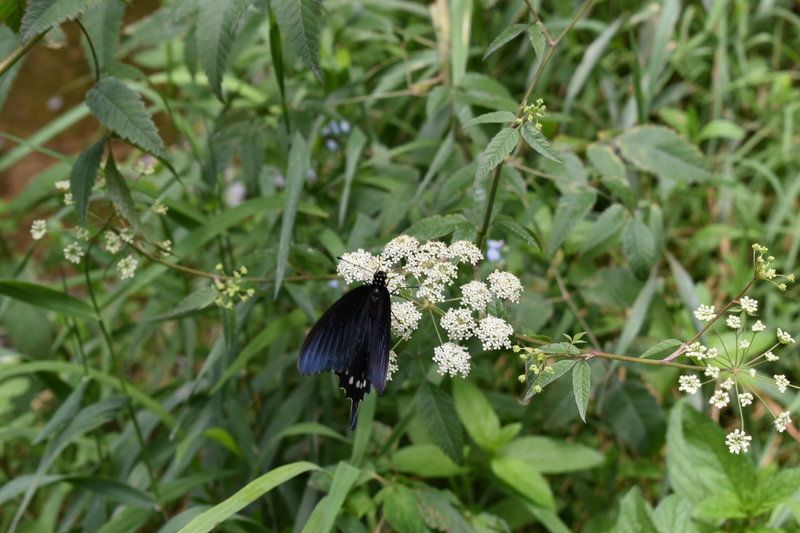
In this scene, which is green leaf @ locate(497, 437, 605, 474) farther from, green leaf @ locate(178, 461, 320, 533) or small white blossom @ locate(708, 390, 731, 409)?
small white blossom @ locate(708, 390, 731, 409)

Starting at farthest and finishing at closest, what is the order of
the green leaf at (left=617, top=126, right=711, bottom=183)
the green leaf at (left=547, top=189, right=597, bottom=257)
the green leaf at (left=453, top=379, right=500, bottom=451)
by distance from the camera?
1. the green leaf at (left=617, top=126, right=711, bottom=183)
2. the green leaf at (left=453, top=379, right=500, bottom=451)
3. the green leaf at (left=547, top=189, right=597, bottom=257)

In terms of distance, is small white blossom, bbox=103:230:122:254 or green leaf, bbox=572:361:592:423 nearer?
green leaf, bbox=572:361:592:423

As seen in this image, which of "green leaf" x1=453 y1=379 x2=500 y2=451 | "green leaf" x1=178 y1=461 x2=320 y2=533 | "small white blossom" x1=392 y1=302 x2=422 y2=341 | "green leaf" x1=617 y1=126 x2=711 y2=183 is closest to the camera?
"small white blossom" x1=392 y1=302 x2=422 y2=341

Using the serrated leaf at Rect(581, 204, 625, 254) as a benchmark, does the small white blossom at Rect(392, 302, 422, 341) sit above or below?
below

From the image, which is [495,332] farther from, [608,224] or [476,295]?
[608,224]

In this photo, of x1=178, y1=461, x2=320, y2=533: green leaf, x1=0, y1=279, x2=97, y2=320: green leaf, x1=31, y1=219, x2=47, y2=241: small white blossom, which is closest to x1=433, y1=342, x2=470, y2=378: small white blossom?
x1=178, y1=461, x2=320, y2=533: green leaf

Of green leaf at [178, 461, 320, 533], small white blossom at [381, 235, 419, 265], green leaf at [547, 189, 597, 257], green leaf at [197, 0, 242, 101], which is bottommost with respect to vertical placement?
green leaf at [178, 461, 320, 533]

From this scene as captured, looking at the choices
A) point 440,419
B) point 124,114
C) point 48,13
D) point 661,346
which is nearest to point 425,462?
point 440,419
